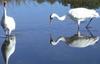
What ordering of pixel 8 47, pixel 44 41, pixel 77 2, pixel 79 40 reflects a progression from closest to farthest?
pixel 8 47 < pixel 44 41 < pixel 79 40 < pixel 77 2

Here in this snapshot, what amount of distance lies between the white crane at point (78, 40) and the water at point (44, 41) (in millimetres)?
113

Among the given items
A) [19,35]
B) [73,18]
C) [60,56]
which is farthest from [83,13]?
[60,56]

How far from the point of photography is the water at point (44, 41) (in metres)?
10.9

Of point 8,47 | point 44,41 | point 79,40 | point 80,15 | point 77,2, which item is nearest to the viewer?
point 8,47

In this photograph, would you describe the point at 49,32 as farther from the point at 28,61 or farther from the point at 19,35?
the point at 28,61

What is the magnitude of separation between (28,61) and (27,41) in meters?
2.23

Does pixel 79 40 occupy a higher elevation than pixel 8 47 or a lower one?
lower

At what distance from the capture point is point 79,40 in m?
13.0

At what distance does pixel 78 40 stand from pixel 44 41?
38.4 inches

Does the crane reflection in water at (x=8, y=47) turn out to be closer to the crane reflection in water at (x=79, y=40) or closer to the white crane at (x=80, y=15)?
the crane reflection in water at (x=79, y=40)

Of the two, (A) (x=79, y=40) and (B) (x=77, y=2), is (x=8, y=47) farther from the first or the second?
(B) (x=77, y=2)

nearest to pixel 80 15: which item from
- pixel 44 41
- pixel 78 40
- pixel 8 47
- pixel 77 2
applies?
pixel 78 40

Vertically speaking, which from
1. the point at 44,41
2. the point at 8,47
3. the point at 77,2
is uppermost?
the point at 8,47

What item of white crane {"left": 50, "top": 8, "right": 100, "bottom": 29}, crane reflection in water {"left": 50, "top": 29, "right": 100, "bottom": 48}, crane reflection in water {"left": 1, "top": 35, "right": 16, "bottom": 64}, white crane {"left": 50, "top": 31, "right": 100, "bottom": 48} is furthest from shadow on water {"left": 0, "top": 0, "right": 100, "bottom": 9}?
crane reflection in water {"left": 1, "top": 35, "right": 16, "bottom": 64}
